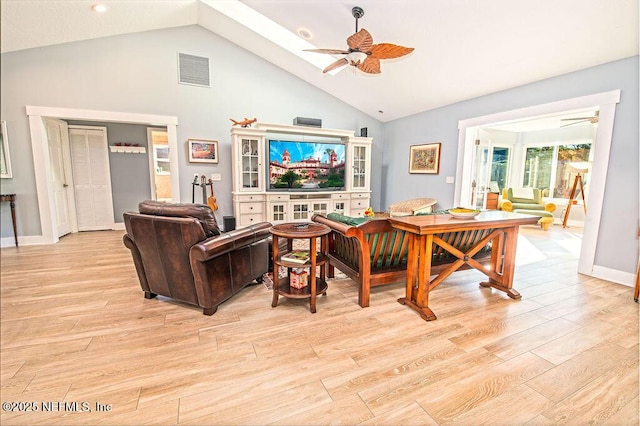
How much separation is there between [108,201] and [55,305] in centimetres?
381

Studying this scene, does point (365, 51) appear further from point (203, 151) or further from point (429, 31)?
point (203, 151)

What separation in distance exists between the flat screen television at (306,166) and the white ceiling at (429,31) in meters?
1.32

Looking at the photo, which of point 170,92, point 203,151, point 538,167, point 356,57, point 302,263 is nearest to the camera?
point 302,263

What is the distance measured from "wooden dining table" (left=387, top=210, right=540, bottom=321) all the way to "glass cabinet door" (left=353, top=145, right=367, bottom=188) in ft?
10.7

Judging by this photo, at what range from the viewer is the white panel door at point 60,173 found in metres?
4.60

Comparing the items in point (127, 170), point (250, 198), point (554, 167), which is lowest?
point (250, 198)

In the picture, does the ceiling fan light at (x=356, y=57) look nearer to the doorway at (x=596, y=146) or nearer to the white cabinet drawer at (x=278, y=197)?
the doorway at (x=596, y=146)

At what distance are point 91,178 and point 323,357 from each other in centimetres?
593

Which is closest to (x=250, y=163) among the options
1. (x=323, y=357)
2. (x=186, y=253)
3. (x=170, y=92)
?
(x=170, y=92)


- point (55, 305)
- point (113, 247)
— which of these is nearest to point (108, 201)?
point (113, 247)

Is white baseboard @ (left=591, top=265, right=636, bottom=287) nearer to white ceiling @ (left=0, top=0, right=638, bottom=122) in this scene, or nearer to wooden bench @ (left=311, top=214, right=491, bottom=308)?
wooden bench @ (left=311, top=214, right=491, bottom=308)

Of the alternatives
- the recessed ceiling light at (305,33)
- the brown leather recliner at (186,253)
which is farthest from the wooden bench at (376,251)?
the recessed ceiling light at (305,33)

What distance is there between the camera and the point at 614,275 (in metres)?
3.04

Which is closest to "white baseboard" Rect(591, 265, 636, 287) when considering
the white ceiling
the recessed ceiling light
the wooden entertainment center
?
the white ceiling
